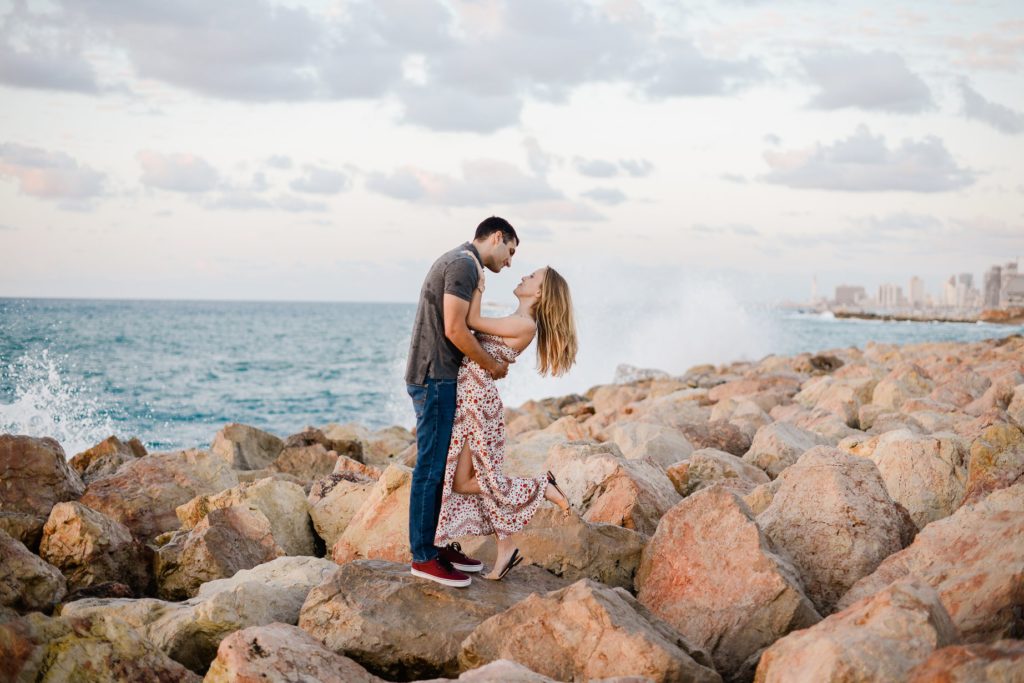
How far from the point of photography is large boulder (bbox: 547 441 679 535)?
5473mm

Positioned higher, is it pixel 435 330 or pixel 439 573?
pixel 435 330

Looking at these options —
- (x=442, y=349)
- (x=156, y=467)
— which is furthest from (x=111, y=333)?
(x=442, y=349)

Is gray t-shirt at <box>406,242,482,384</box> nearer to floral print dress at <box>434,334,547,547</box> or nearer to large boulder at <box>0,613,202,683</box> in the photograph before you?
floral print dress at <box>434,334,547,547</box>

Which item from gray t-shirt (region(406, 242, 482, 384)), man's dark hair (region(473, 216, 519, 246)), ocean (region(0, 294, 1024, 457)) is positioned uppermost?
man's dark hair (region(473, 216, 519, 246))

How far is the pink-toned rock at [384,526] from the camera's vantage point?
18.0 ft

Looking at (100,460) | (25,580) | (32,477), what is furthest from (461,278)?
(100,460)

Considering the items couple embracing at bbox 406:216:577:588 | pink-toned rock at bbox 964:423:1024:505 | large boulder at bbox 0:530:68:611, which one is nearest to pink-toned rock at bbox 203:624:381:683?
couple embracing at bbox 406:216:577:588

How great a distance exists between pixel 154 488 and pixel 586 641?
4.44 m

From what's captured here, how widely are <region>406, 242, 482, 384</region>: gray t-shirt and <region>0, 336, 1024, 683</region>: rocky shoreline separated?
40.7 inches

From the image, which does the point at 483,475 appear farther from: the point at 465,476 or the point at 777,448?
the point at 777,448

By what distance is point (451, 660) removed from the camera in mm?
4289

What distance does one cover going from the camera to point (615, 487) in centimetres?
566

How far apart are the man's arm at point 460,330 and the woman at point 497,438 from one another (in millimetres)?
120

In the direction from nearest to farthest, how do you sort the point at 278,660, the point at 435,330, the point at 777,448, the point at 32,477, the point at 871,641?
the point at 871,641, the point at 278,660, the point at 435,330, the point at 32,477, the point at 777,448
